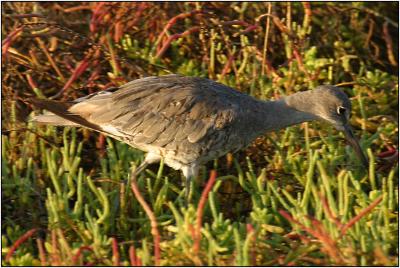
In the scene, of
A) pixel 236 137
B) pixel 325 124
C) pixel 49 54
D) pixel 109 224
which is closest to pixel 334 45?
pixel 325 124

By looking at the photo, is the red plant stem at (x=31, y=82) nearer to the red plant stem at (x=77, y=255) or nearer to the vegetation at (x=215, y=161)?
the vegetation at (x=215, y=161)

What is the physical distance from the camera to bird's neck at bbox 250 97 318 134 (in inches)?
192

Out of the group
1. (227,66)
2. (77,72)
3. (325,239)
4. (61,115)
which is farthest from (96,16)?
(325,239)

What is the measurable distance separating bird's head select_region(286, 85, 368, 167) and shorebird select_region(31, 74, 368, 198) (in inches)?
6.8

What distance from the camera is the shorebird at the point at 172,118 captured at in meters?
4.62

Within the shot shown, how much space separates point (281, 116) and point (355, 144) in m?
0.48

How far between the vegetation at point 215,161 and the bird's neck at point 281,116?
157 millimetres

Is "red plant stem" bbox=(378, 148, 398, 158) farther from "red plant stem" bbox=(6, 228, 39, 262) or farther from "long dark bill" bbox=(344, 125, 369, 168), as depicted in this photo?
"red plant stem" bbox=(6, 228, 39, 262)

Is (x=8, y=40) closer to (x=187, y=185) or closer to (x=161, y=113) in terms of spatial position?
(x=161, y=113)

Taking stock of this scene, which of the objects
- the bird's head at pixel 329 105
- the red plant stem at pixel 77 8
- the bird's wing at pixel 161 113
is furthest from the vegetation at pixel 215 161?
the bird's wing at pixel 161 113

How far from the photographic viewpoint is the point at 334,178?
4.58 metres

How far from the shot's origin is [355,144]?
486 centimetres

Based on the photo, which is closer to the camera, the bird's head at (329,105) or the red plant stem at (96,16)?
the bird's head at (329,105)

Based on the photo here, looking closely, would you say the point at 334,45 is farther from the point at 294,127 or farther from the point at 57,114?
the point at 57,114
